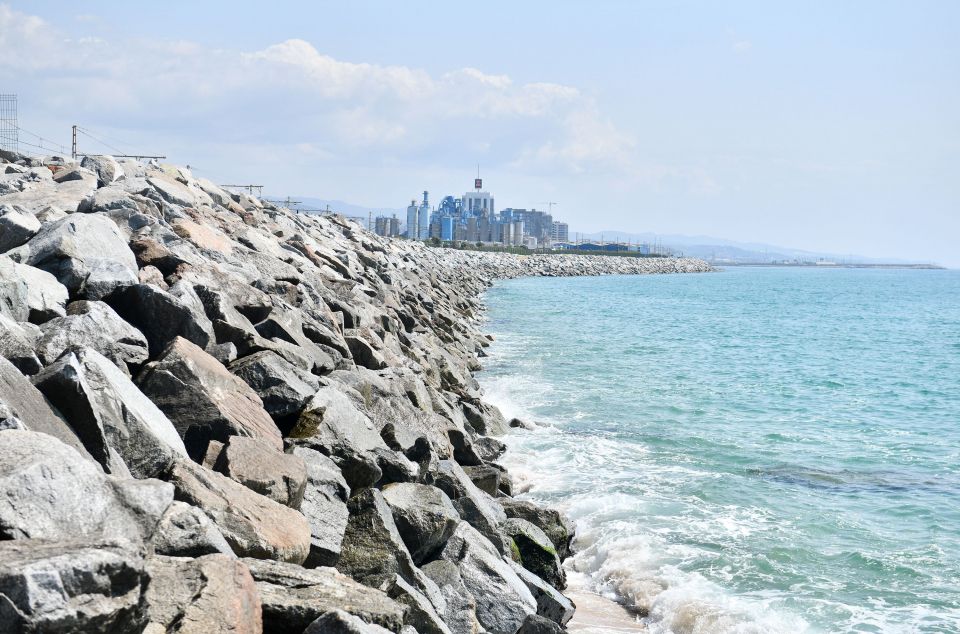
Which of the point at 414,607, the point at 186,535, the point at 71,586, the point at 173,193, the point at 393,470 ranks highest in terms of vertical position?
the point at 173,193

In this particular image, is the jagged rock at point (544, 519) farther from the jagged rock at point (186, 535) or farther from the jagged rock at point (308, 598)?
the jagged rock at point (186, 535)

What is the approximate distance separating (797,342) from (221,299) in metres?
31.9

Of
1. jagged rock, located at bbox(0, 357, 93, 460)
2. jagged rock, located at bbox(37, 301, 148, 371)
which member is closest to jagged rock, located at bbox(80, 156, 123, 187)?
jagged rock, located at bbox(37, 301, 148, 371)

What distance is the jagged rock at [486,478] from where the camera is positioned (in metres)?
9.42

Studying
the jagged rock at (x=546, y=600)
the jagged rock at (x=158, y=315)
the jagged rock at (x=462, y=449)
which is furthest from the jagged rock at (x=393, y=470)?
the jagged rock at (x=462, y=449)

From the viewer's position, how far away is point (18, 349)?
5.16m

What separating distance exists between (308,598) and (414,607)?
1.06 meters

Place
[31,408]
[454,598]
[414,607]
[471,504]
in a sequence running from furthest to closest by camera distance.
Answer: [471,504]
[454,598]
[414,607]
[31,408]

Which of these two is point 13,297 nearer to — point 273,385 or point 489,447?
point 273,385

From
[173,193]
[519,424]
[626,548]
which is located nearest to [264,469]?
[626,548]

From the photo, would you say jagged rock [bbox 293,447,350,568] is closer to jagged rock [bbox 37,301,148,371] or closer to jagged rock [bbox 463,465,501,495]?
jagged rock [bbox 37,301,148,371]

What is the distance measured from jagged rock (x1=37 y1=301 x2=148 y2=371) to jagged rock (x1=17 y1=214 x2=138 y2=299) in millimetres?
646

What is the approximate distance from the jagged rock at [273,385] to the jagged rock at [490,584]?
1755 mm

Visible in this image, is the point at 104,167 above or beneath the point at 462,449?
above
